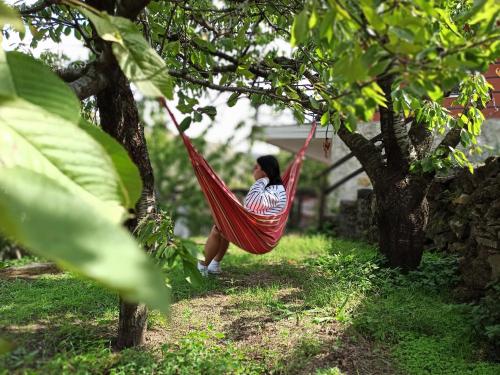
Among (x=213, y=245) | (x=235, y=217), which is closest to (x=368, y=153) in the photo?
(x=235, y=217)

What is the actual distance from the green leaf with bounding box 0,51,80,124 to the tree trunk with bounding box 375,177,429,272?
354 cm

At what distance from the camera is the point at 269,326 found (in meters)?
2.78

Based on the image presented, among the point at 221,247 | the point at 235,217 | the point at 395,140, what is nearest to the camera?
the point at 235,217

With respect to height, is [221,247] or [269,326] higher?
[221,247]

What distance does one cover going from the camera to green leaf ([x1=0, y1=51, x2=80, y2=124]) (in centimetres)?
45

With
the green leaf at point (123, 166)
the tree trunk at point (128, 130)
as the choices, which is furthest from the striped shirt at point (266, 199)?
the green leaf at point (123, 166)

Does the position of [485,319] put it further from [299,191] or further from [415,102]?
[299,191]

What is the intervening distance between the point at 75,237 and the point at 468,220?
13.4 feet

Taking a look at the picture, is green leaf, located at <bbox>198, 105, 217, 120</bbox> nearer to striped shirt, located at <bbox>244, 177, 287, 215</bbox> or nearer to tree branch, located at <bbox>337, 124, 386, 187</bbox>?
striped shirt, located at <bbox>244, 177, 287, 215</bbox>

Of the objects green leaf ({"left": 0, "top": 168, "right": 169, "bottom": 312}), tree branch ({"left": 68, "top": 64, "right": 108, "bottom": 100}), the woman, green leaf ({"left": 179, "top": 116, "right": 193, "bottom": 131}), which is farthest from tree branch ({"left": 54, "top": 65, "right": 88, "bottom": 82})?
the woman

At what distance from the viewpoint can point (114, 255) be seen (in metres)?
0.29

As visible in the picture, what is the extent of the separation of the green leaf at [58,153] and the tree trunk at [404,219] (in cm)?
358

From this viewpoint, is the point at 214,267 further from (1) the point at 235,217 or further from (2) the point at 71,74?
(2) the point at 71,74

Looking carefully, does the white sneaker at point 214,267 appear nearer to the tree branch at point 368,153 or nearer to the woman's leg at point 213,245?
the woman's leg at point 213,245
